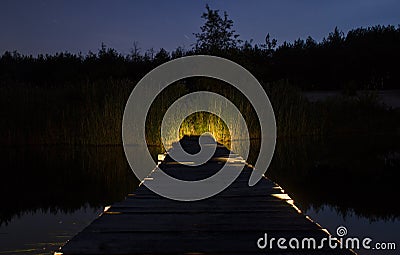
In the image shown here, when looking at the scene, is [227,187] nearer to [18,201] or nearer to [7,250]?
[7,250]

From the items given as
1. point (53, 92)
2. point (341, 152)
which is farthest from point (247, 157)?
point (53, 92)

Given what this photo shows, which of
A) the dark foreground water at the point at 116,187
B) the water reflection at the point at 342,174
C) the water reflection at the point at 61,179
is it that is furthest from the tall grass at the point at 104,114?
the water reflection at the point at 342,174

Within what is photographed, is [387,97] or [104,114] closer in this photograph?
[104,114]

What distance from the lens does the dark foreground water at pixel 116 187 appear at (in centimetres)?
375

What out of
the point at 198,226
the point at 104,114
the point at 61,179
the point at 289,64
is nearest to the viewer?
the point at 198,226

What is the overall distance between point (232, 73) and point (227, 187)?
28.9 feet

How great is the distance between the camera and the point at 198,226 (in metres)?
1.96

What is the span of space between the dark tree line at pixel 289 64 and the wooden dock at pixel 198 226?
47.1ft

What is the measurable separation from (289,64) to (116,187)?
54.7ft

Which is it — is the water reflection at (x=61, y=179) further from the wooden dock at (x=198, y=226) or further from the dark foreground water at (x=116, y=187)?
the wooden dock at (x=198, y=226)

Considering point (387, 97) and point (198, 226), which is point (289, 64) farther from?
point (198, 226)

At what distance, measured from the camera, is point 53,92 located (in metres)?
10.5


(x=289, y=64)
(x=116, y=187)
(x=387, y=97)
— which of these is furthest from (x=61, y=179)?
(x=289, y=64)

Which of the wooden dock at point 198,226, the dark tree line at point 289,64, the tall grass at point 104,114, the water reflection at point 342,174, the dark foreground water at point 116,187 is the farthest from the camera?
the dark tree line at point 289,64
